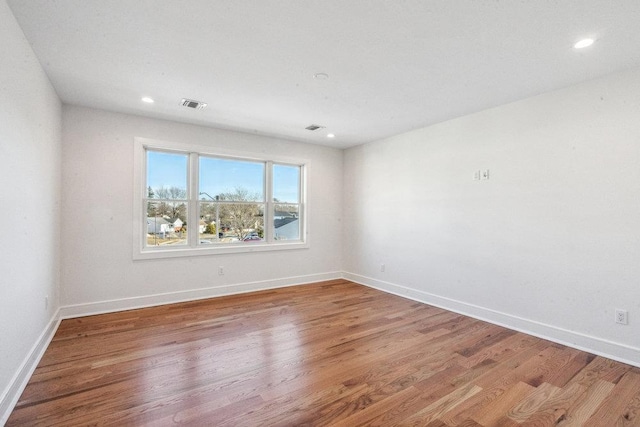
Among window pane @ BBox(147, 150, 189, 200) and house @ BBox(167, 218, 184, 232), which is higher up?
window pane @ BBox(147, 150, 189, 200)

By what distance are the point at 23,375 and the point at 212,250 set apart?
96.8 inches

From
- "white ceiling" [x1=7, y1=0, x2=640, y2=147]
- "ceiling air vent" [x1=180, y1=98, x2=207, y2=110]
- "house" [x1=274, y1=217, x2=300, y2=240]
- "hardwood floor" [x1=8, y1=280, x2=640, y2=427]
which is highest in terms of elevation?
"ceiling air vent" [x1=180, y1=98, x2=207, y2=110]

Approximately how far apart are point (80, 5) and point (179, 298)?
11.3ft

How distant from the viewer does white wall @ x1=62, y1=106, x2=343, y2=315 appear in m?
3.59

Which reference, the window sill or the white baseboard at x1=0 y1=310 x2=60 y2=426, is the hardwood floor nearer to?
the white baseboard at x1=0 y1=310 x2=60 y2=426

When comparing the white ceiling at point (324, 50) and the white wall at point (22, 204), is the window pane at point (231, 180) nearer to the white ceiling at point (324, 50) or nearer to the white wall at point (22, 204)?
the white ceiling at point (324, 50)

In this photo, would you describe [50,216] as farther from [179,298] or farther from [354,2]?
[354,2]

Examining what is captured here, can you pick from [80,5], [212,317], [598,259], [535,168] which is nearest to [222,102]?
[80,5]

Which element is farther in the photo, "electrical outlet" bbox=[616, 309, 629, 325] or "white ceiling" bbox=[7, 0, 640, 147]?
"electrical outlet" bbox=[616, 309, 629, 325]

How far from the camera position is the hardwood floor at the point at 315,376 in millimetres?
1877

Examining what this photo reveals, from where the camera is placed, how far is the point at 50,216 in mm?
3066

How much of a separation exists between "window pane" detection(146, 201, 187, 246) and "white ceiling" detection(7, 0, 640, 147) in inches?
52.7

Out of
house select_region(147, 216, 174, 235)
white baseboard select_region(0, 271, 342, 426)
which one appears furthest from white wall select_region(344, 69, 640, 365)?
house select_region(147, 216, 174, 235)

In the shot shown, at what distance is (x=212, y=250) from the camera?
448 centimetres
